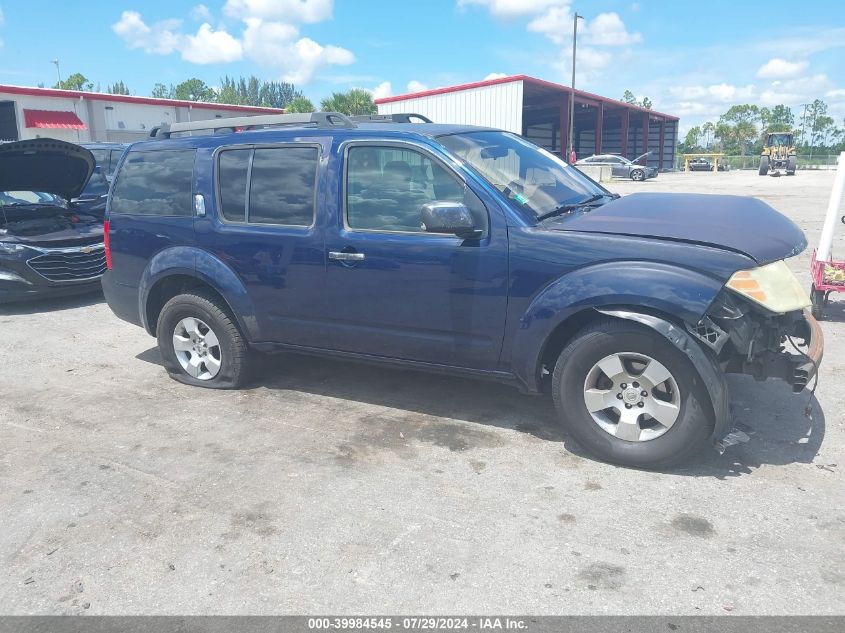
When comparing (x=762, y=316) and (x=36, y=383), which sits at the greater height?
(x=762, y=316)

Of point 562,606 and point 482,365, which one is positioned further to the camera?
point 482,365

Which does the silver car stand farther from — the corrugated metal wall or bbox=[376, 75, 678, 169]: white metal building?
the corrugated metal wall

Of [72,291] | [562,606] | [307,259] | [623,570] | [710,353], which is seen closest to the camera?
[562,606]

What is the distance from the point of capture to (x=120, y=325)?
7.30 meters

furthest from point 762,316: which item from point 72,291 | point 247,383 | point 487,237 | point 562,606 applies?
point 72,291

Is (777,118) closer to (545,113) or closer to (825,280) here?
(545,113)

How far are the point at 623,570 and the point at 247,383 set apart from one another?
328 centimetres

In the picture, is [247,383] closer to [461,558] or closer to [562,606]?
[461,558]

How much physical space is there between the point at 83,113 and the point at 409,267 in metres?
37.8

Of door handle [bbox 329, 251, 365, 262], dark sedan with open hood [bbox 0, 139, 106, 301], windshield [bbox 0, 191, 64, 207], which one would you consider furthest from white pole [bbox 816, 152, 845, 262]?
windshield [bbox 0, 191, 64, 207]

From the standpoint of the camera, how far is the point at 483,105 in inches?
1334

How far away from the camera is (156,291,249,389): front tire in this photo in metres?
4.93

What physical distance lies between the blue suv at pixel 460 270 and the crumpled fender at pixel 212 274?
14 mm

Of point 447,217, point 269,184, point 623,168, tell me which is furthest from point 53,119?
point 447,217
